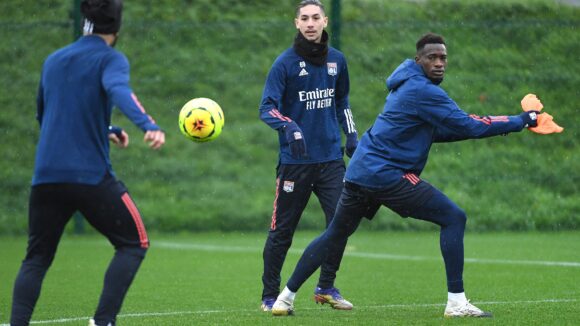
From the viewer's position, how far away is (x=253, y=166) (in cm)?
1745

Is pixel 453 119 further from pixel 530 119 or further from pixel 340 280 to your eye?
pixel 340 280

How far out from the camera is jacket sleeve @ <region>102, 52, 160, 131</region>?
19.0 feet

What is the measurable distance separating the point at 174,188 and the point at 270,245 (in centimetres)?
864

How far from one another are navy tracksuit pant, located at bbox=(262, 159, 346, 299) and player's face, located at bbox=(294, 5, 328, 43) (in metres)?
0.98

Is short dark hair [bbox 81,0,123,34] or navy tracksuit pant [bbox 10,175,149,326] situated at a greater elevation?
short dark hair [bbox 81,0,123,34]

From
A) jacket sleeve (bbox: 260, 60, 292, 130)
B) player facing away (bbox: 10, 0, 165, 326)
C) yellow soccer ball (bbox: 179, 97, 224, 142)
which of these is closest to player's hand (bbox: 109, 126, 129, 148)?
player facing away (bbox: 10, 0, 165, 326)

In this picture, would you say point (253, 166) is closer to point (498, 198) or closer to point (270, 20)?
point (270, 20)

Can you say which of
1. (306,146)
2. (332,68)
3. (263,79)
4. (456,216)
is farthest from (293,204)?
(263,79)

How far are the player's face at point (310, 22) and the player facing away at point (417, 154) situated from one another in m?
1.06

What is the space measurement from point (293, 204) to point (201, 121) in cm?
128

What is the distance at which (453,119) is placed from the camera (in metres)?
7.54

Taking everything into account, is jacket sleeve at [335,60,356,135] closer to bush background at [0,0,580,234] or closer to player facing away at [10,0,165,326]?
player facing away at [10,0,165,326]

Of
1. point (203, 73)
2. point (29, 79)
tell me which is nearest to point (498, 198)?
point (203, 73)

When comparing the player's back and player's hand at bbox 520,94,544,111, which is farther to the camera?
player's hand at bbox 520,94,544,111
